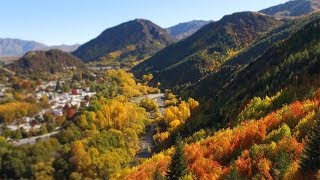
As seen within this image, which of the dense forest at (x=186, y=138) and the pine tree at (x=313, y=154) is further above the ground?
the pine tree at (x=313, y=154)

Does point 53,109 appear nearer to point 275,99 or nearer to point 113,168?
point 113,168

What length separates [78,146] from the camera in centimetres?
14875

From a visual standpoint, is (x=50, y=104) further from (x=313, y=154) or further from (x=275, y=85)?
(x=313, y=154)

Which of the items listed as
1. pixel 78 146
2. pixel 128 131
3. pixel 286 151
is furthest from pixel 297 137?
pixel 128 131

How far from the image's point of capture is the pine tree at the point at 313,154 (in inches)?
1886

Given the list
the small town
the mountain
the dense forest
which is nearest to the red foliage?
the small town

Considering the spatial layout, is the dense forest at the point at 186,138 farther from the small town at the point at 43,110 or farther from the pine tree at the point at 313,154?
the small town at the point at 43,110

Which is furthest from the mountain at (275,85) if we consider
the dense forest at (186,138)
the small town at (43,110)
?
the small town at (43,110)

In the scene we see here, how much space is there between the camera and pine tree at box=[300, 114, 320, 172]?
47.9m

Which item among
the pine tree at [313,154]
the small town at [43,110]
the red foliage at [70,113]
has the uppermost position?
the pine tree at [313,154]

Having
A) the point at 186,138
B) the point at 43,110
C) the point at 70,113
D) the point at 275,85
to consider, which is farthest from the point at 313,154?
the point at 70,113

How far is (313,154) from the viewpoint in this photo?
48.5 m

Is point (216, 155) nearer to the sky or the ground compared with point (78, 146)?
nearer to the sky

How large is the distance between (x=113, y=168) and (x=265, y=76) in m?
72.8
